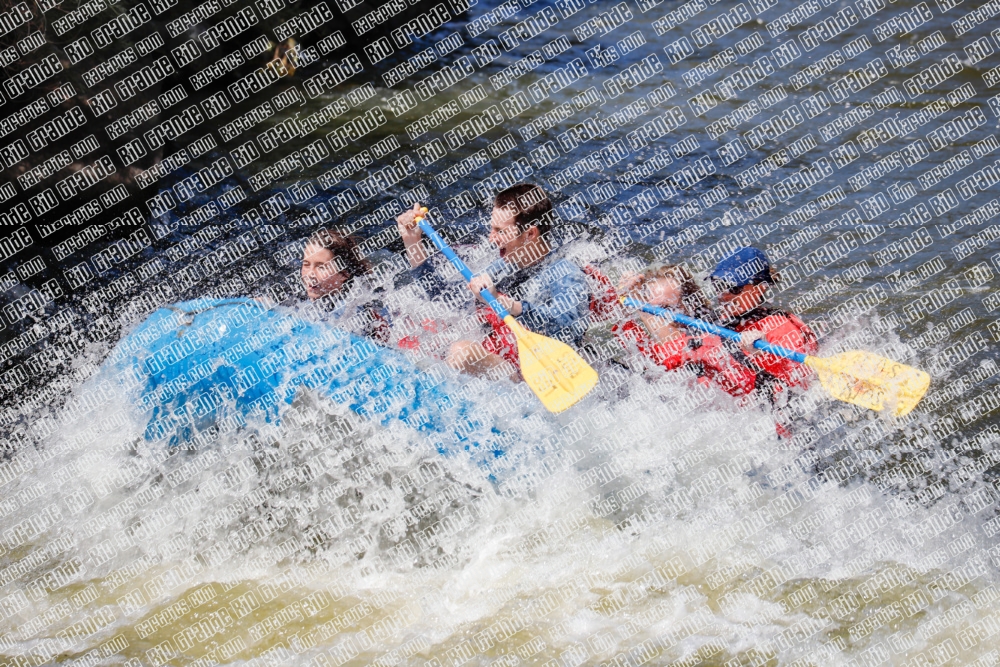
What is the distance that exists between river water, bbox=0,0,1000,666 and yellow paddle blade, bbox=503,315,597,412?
19cm

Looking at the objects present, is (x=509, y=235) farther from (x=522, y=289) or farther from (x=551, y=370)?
(x=551, y=370)

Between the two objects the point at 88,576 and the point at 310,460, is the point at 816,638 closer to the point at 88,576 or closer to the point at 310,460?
the point at 310,460

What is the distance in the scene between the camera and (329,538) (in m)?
3.62

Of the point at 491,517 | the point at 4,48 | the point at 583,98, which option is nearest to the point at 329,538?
the point at 491,517

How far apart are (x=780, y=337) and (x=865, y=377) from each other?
43 centimetres

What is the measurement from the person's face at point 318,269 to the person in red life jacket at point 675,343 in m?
1.54

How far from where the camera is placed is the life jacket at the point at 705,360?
364 cm

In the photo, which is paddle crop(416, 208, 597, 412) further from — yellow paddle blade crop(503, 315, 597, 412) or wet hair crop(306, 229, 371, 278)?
wet hair crop(306, 229, 371, 278)

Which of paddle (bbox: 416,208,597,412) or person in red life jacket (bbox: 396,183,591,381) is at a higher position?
person in red life jacket (bbox: 396,183,591,381)

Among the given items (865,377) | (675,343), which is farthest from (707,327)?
(865,377)

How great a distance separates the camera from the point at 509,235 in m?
3.54

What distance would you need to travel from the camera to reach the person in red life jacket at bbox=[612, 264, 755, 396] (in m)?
3.65

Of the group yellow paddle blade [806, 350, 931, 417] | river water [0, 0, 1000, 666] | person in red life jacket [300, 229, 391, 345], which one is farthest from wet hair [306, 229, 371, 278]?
yellow paddle blade [806, 350, 931, 417]

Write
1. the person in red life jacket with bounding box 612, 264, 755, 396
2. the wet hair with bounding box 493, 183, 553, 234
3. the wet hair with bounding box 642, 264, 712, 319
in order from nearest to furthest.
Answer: the wet hair with bounding box 493, 183, 553, 234 → the person in red life jacket with bounding box 612, 264, 755, 396 → the wet hair with bounding box 642, 264, 712, 319
